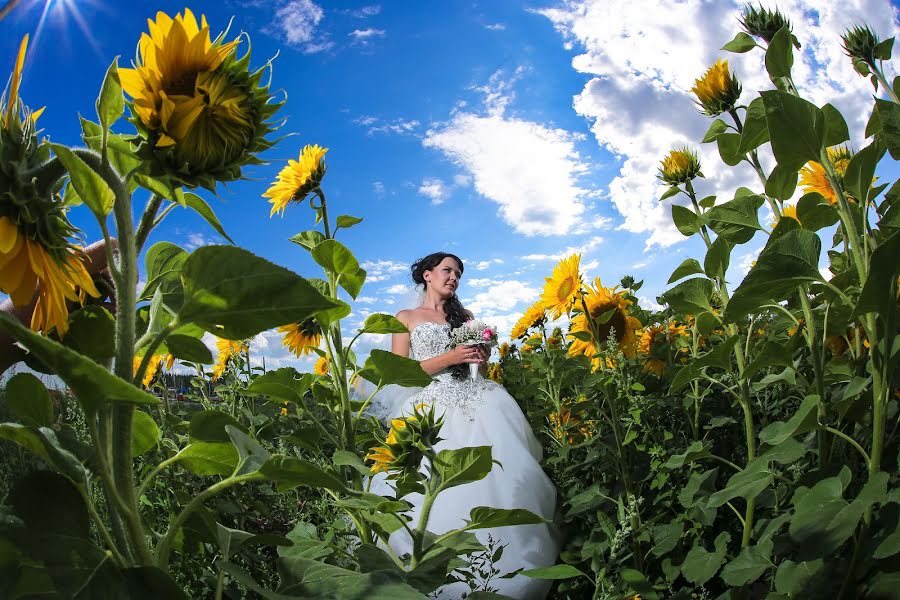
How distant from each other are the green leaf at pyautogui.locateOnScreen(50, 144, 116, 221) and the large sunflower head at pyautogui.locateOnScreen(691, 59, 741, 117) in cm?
145

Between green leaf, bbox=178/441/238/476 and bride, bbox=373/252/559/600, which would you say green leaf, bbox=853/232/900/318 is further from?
bride, bbox=373/252/559/600

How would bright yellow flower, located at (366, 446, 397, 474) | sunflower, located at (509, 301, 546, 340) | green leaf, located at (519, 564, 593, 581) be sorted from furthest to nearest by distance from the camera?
sunflower, located at (509, 301, 546, 340) → bright yellow flower, located at (366, 446, 397, 474) → green leaf, located at (519, 564, 593, 581)

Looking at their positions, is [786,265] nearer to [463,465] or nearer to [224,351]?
[463,465]

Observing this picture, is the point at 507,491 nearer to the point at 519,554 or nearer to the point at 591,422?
the point at 519,554

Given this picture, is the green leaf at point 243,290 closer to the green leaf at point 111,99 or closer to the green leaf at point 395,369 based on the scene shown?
the green leaf at point 111,99

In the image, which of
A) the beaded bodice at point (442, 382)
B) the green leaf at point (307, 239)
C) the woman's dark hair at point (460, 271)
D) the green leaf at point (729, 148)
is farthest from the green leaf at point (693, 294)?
the woman's dark hair at point (460, 271)

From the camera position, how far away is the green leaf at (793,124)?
93cm

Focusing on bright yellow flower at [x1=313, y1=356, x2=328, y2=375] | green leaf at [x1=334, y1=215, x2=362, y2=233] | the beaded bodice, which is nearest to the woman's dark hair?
the beaded bodice

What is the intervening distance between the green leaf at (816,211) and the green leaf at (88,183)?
1051 millimetres

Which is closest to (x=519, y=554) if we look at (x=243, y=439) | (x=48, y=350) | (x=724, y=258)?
(x=724, y=258)

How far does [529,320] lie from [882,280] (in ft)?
7.69

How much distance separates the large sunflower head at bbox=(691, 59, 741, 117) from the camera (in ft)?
5.17

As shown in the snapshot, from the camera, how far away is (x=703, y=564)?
4.25 ft

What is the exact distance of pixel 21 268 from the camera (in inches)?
20.5
